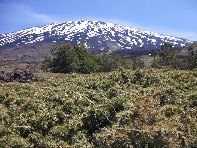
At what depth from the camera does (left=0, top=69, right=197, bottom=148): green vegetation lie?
1465 cm

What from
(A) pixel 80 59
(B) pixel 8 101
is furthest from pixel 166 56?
(B) pixel 8 101

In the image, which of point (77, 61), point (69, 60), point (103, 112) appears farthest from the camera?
point (77, 61)

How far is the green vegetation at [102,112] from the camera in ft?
48.1

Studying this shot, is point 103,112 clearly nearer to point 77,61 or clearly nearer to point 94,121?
point 94,121

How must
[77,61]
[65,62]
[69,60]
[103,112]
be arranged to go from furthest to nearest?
[77,61] → [65,62] → [69,60] → [103,112]

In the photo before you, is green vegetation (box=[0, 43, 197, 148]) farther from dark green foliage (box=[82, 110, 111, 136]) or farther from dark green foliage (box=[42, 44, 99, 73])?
dark green foliage (box=[42, 44, 99, 73])

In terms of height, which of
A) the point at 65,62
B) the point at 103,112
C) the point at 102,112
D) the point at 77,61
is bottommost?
the point at 103,112

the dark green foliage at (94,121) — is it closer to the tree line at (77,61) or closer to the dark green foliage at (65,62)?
the tree line at (77,61)

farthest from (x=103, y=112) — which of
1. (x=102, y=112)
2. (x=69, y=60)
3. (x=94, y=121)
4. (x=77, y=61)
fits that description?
(x=77, y=61)

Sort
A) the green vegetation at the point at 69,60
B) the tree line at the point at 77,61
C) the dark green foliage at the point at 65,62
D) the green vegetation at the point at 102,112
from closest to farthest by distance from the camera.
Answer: the green vegetation at the point at 102,112 < the dark green foliage at the point at 65,62 < the green vegetation at the point at 69,60 < the tree line at the point at 77,61

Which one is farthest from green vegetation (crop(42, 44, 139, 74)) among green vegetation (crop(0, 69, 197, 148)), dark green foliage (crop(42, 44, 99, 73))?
green vegetation (crop(0, 69, 197, 148))

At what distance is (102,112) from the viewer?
16.6 meters

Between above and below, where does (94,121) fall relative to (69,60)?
below

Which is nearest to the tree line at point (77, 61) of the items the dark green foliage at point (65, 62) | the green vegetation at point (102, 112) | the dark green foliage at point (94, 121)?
the dark green foliage at point (65, 62)
